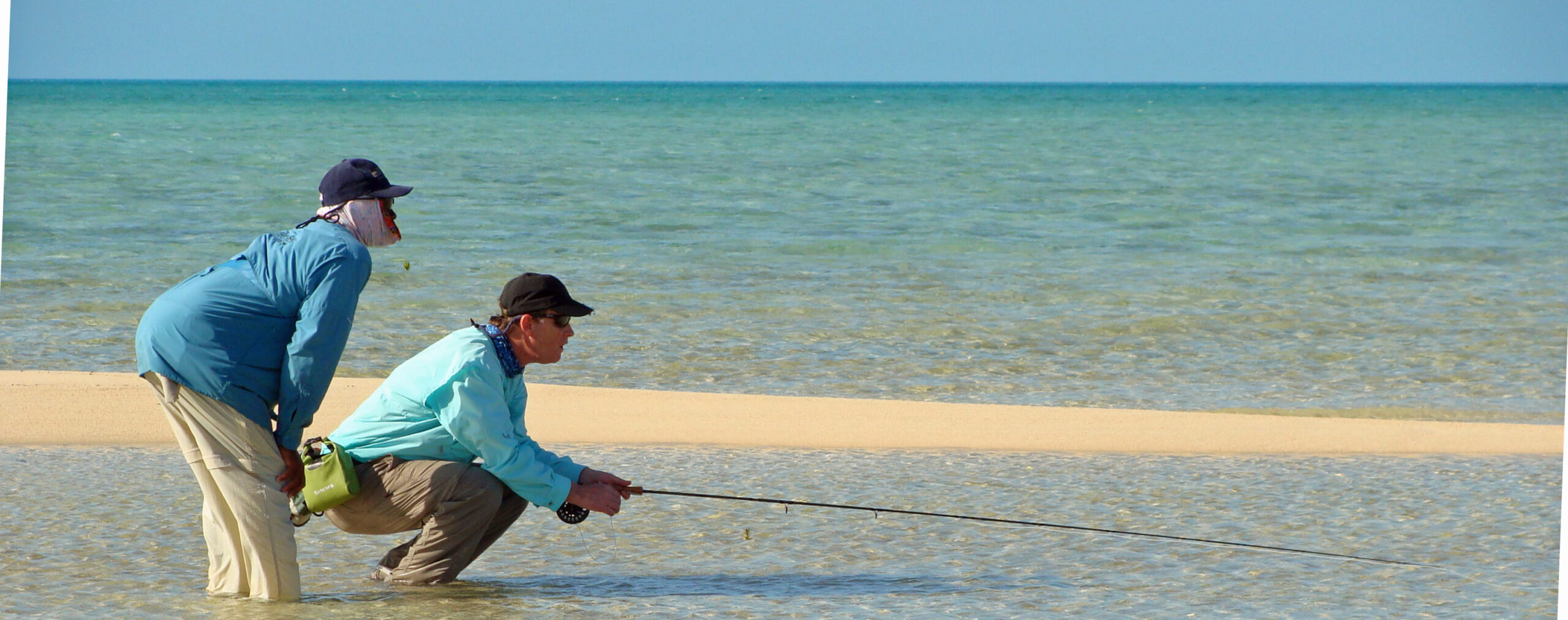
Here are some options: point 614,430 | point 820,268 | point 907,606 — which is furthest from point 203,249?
point 907,606

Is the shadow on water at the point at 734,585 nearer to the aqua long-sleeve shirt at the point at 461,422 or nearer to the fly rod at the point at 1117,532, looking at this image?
the fly rod at the point at 1117,532

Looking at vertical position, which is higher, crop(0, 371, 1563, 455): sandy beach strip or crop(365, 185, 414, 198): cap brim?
crop(365, 185, 414, 198): cap brim

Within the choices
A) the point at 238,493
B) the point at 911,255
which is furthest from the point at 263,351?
the point at 911,255

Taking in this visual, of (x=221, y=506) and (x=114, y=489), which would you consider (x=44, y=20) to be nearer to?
(x=114, y=489)

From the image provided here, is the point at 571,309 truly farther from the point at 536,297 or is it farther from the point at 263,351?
the point at 263,351

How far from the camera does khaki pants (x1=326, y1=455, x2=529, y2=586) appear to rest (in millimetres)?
3838

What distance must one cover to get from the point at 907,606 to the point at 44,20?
20.4 meters

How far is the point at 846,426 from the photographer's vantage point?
6809 mm

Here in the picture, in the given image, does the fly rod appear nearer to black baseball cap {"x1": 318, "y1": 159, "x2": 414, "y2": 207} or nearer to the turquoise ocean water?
black baseball cap {"x1": 318, "y1": 159, "x2": 414, "y2": 207}

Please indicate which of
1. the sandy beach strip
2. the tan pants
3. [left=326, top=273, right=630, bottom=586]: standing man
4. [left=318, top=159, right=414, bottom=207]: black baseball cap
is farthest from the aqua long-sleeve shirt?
the sandy beach strip

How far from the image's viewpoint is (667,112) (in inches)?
2072

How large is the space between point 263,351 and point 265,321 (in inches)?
2.6

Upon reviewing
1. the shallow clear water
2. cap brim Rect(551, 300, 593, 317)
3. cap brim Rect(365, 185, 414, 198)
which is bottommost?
the shallow clear water

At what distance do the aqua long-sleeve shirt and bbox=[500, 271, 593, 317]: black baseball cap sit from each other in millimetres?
98
